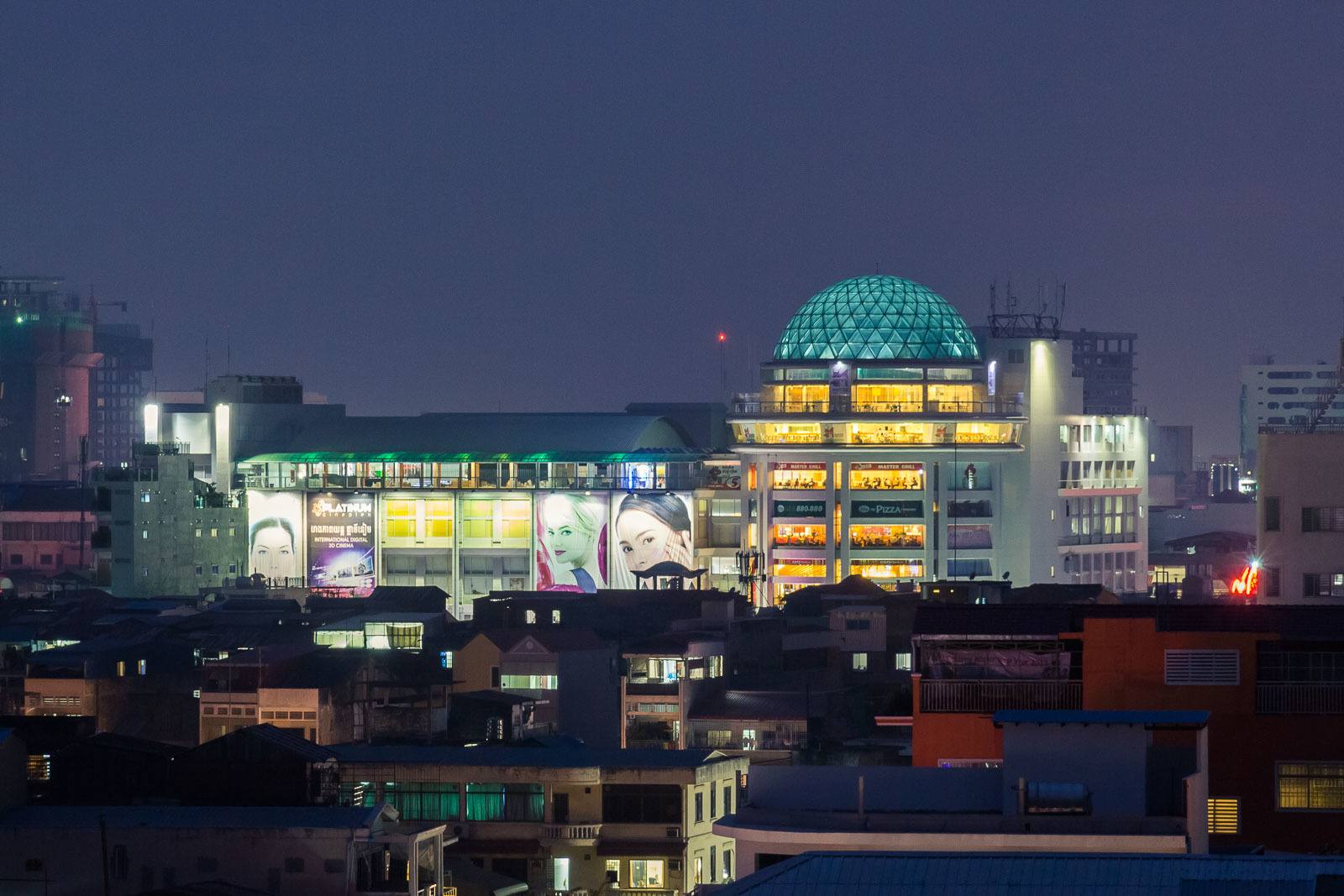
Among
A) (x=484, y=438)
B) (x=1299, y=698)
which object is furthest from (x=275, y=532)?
(x=1299, y=698)

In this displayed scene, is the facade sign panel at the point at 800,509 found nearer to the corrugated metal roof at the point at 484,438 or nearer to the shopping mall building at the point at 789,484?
the shopping mall building at the point at 789,484

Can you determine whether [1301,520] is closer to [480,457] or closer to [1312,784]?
[1312,784]

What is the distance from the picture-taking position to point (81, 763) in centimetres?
5500

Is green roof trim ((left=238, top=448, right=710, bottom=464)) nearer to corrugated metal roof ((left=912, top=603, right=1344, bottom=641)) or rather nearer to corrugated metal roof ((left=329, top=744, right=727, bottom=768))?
corrugated metal roof ((left=329, top=744, right=727, bottom=768))

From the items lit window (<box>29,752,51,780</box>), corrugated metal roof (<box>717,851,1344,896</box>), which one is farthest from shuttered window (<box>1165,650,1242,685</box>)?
lit window (<box>29,752,51,780</box>)

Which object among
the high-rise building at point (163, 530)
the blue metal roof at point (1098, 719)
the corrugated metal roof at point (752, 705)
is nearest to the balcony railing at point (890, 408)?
the high-rise building at point (163, 530)

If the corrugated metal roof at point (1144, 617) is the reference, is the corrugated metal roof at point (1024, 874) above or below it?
below

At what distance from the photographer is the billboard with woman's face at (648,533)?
14800cm

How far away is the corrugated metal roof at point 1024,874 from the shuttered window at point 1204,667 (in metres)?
8.78

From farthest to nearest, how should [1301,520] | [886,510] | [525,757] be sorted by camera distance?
1. [886,510]
2. [1301,520]
3. [525,757]

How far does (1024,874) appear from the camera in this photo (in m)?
30.2

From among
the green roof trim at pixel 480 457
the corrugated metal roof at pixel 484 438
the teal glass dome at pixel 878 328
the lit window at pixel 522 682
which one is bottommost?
the lit window at pixel 522 682

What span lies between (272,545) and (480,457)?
12.2 m

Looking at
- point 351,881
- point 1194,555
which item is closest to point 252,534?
point 1194,555
